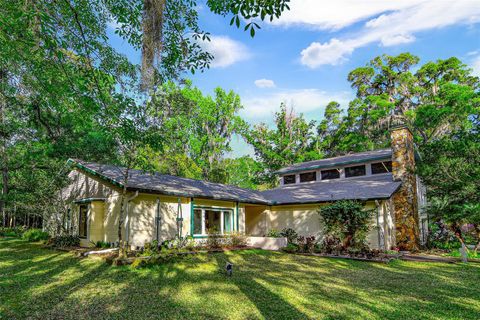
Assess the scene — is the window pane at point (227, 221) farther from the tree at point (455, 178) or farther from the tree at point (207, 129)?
the tree at point (207, 129)

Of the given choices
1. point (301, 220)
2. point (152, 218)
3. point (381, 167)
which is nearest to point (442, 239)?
point (381, 167)

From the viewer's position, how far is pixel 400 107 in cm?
2822

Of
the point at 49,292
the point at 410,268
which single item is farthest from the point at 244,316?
the point at 410,268

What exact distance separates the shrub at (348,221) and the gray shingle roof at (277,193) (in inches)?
53.0

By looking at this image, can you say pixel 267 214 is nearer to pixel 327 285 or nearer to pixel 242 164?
pixel 327 285

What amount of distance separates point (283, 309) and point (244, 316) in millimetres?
782

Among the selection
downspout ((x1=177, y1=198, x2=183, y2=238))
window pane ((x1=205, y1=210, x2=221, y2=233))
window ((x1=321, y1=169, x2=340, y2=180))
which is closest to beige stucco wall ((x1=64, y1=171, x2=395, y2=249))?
downspout ((x1=177, y1=198, x2=183, y2=238))

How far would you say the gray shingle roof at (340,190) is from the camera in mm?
13454

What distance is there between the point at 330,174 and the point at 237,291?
1433 cm

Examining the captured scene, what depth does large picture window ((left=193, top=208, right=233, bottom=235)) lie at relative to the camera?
45.3ft

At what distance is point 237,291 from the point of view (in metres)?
6.24

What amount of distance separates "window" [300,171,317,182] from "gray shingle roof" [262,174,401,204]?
465 mm

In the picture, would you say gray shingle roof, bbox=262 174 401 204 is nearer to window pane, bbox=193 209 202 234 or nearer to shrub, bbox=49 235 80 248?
window pane, bbox=193 209 202 234

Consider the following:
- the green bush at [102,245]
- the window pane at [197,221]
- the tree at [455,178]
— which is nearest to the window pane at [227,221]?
the window pane at [197,221]
